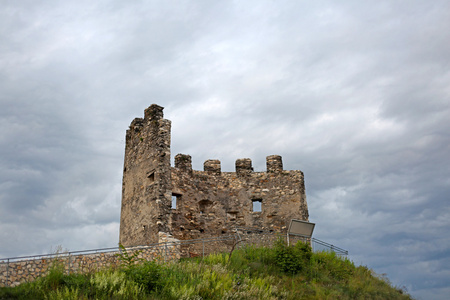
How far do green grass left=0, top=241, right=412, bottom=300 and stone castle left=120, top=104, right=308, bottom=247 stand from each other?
175 inches

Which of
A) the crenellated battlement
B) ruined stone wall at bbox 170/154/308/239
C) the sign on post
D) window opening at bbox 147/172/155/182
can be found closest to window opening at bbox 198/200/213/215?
ruined stone wall at bbox 170/154/308/239

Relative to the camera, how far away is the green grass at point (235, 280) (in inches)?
504

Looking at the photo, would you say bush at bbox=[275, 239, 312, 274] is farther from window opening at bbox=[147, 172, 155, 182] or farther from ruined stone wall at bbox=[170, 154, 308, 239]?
window opening at bbox=[147, 172, 155, 182]

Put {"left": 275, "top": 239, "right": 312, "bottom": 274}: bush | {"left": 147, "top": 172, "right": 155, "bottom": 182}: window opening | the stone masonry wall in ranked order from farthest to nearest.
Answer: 1. {"left": 147, "top": 172, "right": 155, "bottom": 182}: window opening
2. {"left": 275, "top": 239, "right": 312, "bottom": 274}: bush
3. the stone masonry wall

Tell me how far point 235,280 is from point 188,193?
30.9 feet

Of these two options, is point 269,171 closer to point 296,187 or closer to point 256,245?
point 296,187

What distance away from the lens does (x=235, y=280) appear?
15.4 m

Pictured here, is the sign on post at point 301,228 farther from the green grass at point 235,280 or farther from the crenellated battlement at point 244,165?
the crenellated battlement at point 244,165

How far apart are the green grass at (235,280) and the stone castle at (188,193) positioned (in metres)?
4.44

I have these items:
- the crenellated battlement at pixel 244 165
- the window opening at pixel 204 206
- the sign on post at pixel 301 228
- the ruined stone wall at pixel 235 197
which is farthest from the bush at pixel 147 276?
the crenellated battlement at pixel 244 165

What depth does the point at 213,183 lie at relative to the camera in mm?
25750

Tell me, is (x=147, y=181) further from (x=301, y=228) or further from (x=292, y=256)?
(x=292, y=256)

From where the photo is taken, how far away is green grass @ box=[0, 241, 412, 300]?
42.0 ft

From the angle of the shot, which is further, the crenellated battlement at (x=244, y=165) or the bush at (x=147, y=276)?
the crenellated battlement at (x=244, y=165)
